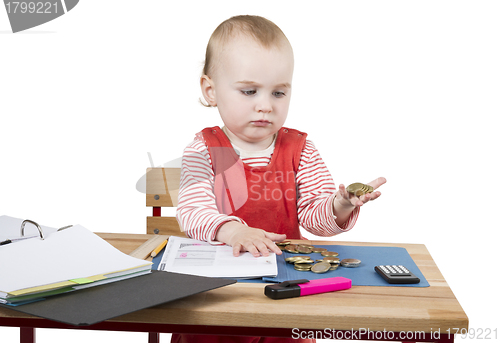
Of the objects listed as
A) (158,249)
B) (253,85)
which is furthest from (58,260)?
(253,85)

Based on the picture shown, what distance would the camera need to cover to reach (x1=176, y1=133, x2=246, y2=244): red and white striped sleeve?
181 centimetres

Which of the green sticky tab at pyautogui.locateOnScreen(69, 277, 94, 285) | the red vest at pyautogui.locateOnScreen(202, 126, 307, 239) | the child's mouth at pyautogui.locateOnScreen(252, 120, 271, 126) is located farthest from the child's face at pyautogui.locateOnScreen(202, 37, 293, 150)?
the green sticky tab at pyautogui.locateOnScreen(69, 277, 94, 285)

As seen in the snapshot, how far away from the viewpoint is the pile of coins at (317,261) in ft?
4.89

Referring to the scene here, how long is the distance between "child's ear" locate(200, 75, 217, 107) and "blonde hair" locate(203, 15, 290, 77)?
23 mm

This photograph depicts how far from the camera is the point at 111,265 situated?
4.40 ft

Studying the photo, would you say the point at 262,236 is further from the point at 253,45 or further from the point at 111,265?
the point at 253,45

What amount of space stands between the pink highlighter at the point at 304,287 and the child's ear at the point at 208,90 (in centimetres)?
102

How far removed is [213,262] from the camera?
4.99 feet

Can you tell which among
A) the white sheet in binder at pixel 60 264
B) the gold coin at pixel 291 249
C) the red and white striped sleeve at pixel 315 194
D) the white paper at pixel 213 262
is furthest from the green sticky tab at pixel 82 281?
the red and white striped sleeve at pixel 315 194

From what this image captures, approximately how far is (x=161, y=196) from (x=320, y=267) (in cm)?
109

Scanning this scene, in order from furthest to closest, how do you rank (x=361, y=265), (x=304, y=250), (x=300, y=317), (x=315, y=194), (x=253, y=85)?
(x=315, y=194), (x=253, y=85), (x=304, y=250), (x=361, y=265), (x=300, y=317)

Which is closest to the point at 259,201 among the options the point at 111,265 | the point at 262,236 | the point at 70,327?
the point at 262,236

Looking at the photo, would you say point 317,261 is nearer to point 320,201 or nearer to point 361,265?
point 361,265

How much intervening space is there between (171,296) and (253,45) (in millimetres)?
1059
